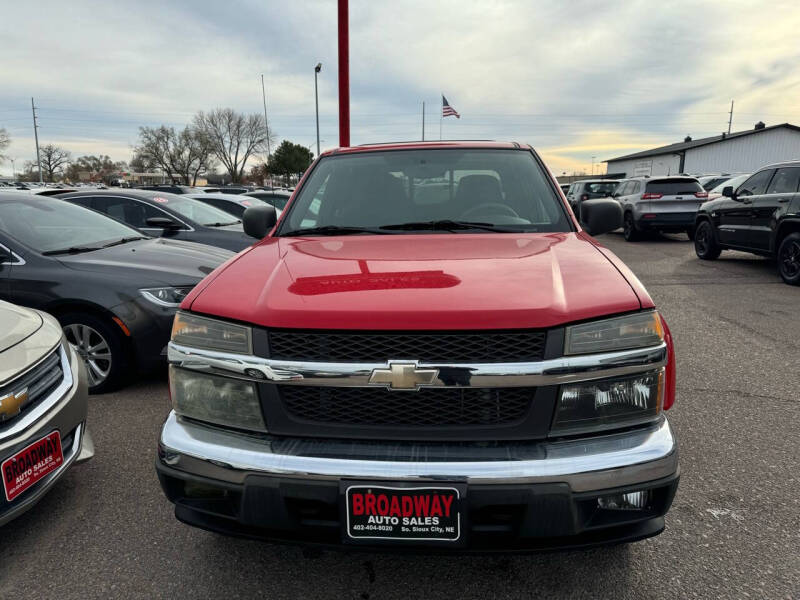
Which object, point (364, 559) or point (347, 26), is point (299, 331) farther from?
point (347, 26)

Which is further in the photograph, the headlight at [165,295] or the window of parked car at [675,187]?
the window of parked car at [675,187]

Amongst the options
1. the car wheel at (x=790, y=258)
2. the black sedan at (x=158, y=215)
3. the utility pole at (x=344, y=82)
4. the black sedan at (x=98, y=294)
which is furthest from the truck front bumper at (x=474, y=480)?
the utility pole at (x=344, y=82)

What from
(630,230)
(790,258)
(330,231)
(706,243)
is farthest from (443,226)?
(630,230)

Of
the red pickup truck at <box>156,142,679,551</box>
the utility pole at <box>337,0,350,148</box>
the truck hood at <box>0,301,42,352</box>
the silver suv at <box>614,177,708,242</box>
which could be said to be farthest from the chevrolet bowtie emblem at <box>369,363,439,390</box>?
the silver suv at <box>614,177,708,242</box>

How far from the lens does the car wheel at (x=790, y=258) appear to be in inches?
308

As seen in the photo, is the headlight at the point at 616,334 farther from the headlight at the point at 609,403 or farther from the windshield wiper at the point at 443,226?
the windshield wiper at the point at 443,226

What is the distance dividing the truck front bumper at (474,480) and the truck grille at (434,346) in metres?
0.28

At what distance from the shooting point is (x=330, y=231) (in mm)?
2736

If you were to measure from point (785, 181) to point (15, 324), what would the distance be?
9736 millimetres

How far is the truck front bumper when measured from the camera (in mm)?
1602

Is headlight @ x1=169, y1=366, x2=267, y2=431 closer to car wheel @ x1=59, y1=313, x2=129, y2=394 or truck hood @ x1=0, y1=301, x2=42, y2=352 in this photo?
truck hood @ x1=0, y1=301, x2=42, y2=352

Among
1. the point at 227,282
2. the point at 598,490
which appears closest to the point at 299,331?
the point at 227,282

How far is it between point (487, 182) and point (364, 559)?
2.00 meters

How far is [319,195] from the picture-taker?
307cm
